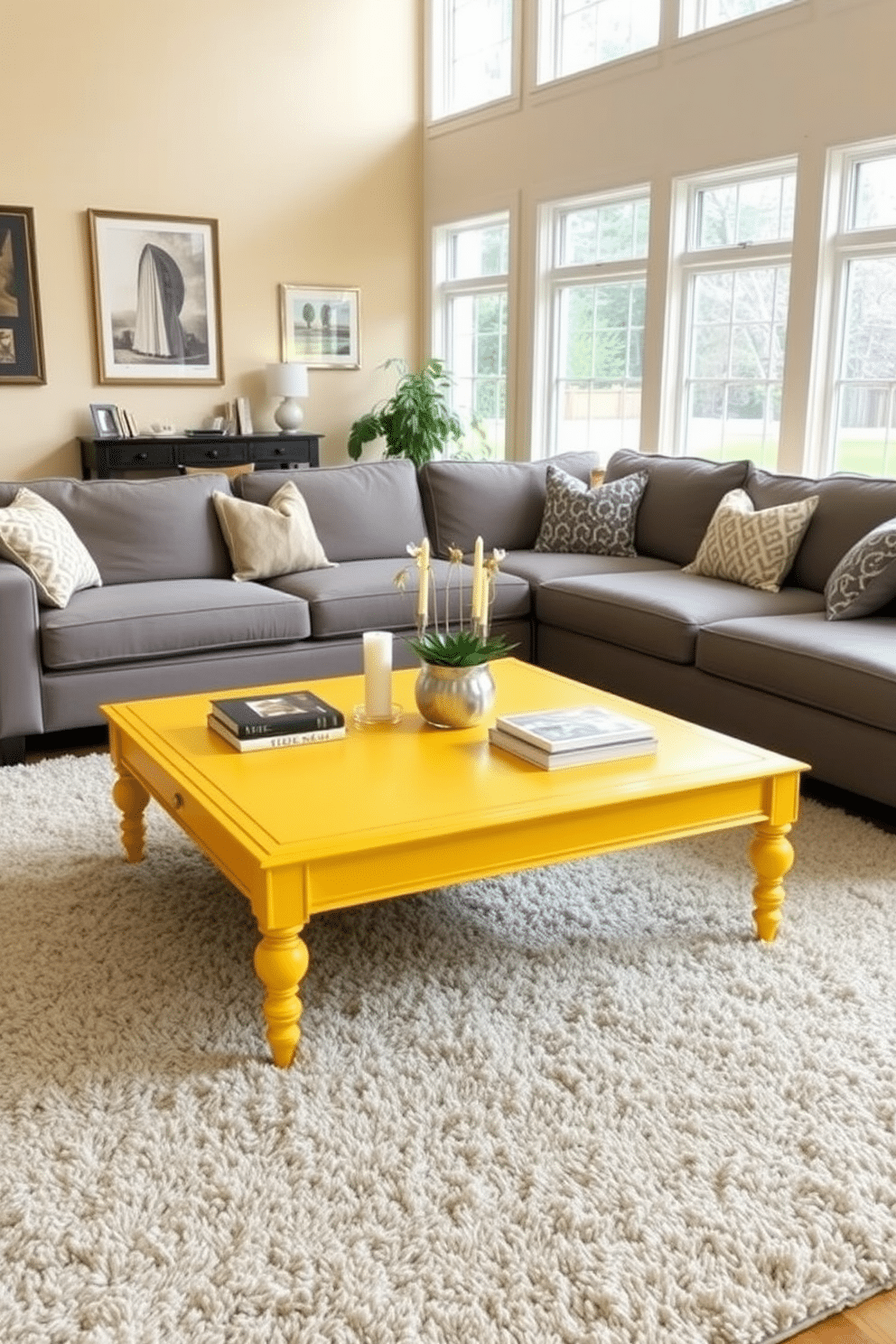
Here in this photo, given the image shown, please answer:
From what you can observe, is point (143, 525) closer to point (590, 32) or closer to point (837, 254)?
point (837, 254)

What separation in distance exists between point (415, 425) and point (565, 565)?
2.95m

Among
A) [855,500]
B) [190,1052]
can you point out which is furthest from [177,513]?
[190,1052]

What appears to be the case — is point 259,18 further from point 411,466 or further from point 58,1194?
point 58,1194

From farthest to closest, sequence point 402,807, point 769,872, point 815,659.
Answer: point 815,659 → point 769,872 → point 402,807

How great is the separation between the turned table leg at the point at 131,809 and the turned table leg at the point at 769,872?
1395 mm

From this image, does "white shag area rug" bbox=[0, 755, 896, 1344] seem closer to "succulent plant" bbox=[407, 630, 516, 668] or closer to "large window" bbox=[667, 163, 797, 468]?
"succulent plant" bbox=[407, 630, 516, 668]

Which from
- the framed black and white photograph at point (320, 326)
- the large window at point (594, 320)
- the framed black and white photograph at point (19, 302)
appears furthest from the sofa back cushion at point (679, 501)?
the framed black and white photograph at point (19, 302)

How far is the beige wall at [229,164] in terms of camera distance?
677cm

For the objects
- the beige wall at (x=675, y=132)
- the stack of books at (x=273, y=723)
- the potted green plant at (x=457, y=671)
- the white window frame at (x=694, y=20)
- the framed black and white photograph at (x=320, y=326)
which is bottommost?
the stack of books at (x=273, y=723)

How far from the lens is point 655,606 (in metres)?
4.04

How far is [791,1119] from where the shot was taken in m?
2.01

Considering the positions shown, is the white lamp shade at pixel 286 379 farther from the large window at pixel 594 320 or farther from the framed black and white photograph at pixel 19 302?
the large window at pixel 594 320

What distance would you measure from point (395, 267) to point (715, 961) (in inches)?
247

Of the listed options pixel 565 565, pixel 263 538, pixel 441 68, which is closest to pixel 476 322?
pixel 441 68
